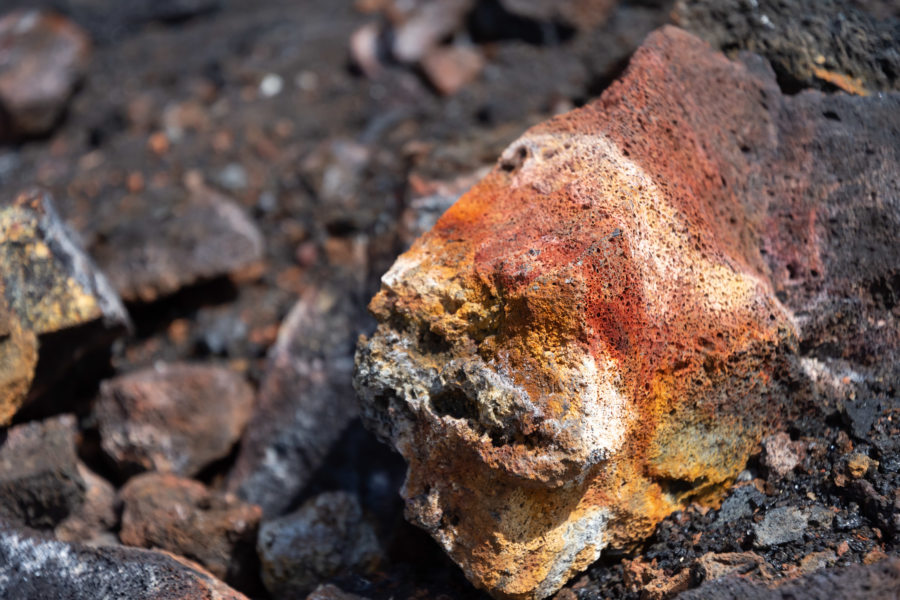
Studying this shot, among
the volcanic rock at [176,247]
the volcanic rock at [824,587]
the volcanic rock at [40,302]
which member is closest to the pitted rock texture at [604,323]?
the volcanic rock at [824,587]

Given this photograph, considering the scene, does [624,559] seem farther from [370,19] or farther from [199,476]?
[370,19]

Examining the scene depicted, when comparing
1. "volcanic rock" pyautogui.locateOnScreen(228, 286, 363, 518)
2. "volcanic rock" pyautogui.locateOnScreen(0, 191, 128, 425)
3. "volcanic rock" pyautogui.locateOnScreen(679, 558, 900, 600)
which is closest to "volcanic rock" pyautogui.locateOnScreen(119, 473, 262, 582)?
"volcanic rock" pyautogui.locateOnScreen(228, 286, 363, 518)

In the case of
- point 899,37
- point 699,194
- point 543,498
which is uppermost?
point 899,37

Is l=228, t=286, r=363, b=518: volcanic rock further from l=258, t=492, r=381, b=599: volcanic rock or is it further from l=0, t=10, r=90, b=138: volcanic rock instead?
l=0, t=10, r=90, b=138: volcanic rock

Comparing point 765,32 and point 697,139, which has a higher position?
point 765,32

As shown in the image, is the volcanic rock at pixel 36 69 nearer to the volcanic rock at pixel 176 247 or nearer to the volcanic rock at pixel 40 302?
the volcanic rock at pixel 176 247

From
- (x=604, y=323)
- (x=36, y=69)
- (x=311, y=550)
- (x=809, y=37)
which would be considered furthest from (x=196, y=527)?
(x=36, y=69)

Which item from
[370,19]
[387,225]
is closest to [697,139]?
[387,225]
